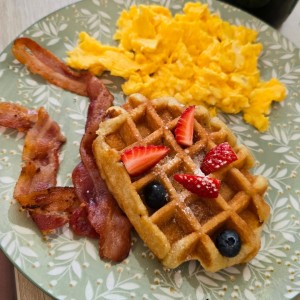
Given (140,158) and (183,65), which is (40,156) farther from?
(183,65)

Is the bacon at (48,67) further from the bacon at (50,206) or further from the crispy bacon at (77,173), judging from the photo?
the bacon at (50,206)

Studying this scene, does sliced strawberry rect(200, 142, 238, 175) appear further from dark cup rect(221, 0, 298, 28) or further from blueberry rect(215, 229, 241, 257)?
dark cup rect(221, 0, 298, 28)

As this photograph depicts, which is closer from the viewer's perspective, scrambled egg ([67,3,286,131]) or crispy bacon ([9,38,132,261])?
crispy bacon ([9,38,132,261])

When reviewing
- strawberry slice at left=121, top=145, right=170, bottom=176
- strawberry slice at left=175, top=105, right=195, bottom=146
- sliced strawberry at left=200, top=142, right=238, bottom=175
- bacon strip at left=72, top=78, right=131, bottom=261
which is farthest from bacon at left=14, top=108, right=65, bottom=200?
sliced strawberry at left=200, top=142, right=238, bottom=175

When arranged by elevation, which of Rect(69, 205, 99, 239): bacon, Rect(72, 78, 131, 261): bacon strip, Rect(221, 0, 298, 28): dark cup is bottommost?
Rect(69, 205, 99, 239): bacon

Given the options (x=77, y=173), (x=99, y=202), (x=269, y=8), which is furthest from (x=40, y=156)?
(x=269, y=8)

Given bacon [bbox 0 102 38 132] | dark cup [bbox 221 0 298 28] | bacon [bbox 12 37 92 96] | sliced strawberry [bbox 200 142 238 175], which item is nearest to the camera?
sliced strawberry [bbox 200 142 238 175]

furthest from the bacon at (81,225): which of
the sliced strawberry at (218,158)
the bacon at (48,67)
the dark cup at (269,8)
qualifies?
the dark cup at (269,8)
